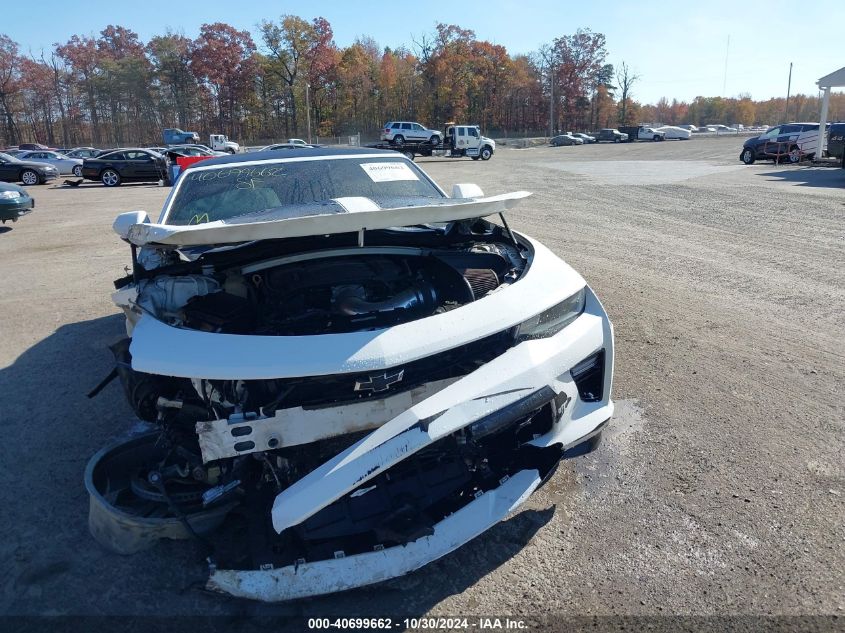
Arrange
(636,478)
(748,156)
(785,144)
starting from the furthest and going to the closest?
(748,156), (785,144), (636,478)

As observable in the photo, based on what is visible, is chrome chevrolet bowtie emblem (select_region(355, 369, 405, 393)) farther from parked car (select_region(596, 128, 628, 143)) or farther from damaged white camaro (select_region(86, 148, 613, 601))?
parked car (select_region(596, 128, 628, 143))

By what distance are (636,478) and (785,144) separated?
2659 cm

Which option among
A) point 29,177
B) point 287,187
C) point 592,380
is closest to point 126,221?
point 287,187

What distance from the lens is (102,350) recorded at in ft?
16.5

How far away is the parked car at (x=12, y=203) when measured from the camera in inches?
440

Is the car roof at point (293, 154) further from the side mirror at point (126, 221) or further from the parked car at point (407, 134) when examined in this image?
the parked car at point (407, 134)

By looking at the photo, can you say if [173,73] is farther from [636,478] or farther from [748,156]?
[636,478]

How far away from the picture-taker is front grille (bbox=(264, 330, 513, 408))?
2234 millimetres

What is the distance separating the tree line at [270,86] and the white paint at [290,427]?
60151 mm

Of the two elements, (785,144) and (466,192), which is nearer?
(466,192)

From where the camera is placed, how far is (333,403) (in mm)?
2240

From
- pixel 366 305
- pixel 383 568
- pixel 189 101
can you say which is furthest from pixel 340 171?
pixel 189 101

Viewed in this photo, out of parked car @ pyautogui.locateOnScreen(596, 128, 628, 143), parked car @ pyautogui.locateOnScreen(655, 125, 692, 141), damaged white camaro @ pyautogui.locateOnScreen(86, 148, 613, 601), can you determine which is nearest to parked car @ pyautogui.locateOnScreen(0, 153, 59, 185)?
damaged white camaro @ pyautogui.locateOnScreen(86, 148, 613, 601)

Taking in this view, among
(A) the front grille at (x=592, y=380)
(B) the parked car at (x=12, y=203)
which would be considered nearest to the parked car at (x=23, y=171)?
(B) the parked car at (x=12, y=203)
